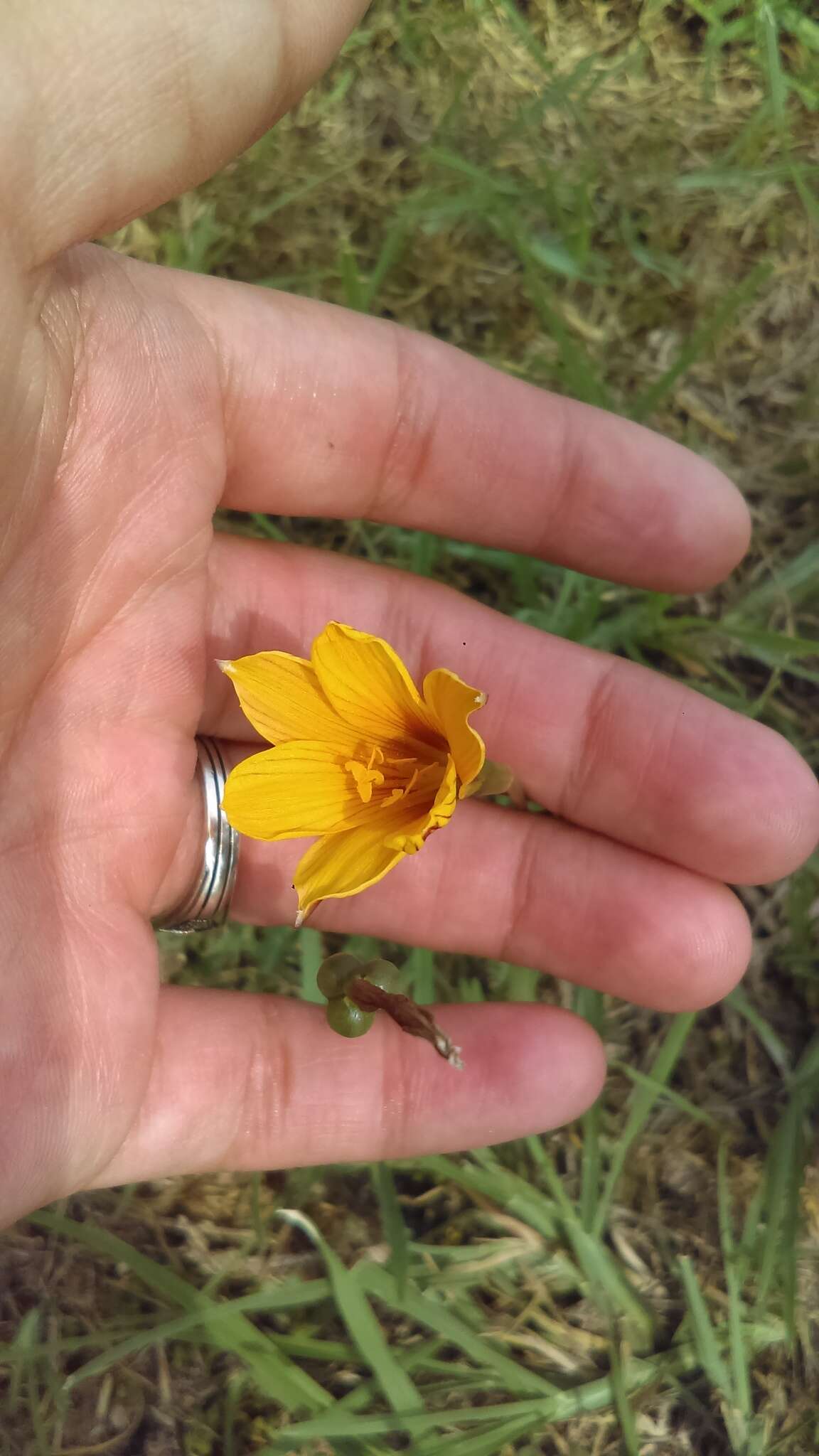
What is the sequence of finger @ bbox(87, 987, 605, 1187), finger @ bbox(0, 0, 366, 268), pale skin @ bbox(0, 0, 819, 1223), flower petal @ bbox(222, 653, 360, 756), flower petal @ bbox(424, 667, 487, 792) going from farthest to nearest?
finger @ bbox(87, 987, 605, 1187)
flower petal @ bbox(222, 653, 360, 756)
pale skin @ bbox(0, 0, 819, 1223)
flower petal @ bbox(424, 667, 487, 792)
finger @ bbox(0, 0, 366, 268)

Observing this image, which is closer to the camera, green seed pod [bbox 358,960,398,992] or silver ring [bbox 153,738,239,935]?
green seed pod [bbox 358,960,398,992]

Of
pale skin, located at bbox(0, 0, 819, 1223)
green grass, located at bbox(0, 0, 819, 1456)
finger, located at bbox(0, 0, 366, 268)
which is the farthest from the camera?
green grass, located at bbox(0, 0, 819, 1456)

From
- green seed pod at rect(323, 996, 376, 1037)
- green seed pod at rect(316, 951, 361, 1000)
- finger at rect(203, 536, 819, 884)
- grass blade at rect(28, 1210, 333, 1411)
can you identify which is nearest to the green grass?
grass blade at rect(28, 1210, 333, 1411)

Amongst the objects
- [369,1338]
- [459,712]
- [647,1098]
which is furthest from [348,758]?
[369,1338]

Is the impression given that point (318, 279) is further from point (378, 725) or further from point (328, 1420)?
point (328, 1420)

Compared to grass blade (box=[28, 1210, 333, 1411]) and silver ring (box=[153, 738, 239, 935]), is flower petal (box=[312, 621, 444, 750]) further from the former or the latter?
grass blade (box=[28, 1210, 333, 1411])

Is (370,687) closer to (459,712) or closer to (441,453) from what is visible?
(459,712)

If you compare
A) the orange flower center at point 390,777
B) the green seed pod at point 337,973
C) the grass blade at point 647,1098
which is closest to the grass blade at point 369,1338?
the grass blade at point 647,1098
